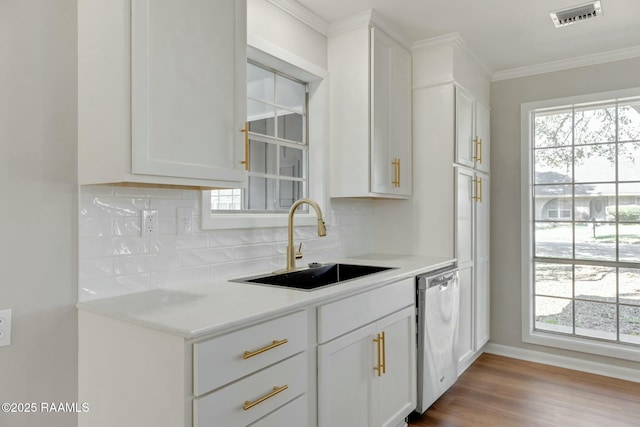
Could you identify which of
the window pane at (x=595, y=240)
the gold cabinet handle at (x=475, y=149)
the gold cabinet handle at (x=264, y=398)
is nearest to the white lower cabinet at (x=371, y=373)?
the gold cabinet handle at (x=264, y=398)

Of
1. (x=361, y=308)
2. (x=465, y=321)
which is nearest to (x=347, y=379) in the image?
(x=361, y=308)

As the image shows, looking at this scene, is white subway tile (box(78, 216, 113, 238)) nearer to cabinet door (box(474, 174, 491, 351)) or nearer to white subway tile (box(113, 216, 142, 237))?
white subway tile (box(113, 216, 142, 237))

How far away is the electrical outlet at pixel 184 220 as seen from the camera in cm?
194

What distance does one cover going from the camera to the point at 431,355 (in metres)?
2.57

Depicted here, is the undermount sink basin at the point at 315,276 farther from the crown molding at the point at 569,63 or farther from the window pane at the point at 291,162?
the crown molding at the point at 569,63

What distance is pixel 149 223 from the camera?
1.82 meters

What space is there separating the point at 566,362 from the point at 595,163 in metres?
1.65

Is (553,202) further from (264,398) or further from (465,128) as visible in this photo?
(264,398)

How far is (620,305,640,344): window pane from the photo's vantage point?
3277 mm

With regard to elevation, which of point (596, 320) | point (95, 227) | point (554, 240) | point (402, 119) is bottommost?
point (596, 320)

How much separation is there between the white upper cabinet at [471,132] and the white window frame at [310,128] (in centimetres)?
100

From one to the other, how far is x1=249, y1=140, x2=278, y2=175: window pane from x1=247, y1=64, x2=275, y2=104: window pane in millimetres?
280

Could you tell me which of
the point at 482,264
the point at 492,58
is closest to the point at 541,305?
the point at 482,264

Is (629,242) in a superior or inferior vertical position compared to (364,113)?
inferior
